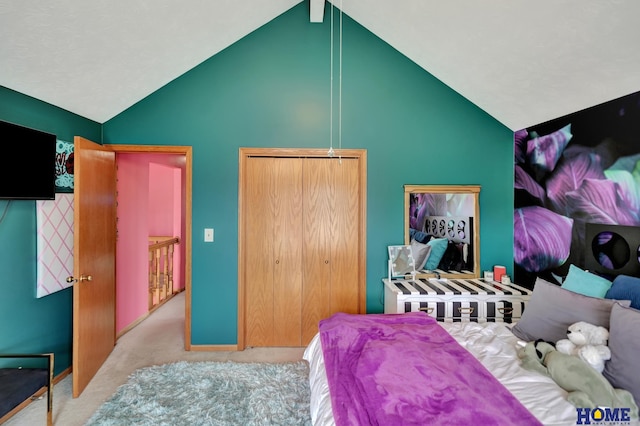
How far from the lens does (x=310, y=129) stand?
295cm

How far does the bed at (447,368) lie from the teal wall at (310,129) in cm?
123

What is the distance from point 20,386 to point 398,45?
3.89 m

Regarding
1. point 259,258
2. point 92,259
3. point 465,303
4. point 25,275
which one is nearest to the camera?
point 25,275

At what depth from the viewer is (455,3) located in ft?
6.89

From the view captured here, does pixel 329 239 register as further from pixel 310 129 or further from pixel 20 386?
pixel 20 386

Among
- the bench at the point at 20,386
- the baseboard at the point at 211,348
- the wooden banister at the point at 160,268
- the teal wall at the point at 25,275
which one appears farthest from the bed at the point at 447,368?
the wooden banister at the point at 160,268

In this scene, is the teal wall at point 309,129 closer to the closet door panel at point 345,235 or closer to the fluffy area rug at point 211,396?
the closet door panel at point 345,235

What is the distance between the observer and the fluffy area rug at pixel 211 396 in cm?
192

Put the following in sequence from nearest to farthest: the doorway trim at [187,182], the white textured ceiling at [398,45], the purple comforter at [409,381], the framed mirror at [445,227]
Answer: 1. the purple comforter at [409,381]
2. the white textured ceiling at [398,45]
3. the doorway trim at [187,182]
4. the framed mirror at [445,227]

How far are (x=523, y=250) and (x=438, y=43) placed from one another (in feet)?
7.00

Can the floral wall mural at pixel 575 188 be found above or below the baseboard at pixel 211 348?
above

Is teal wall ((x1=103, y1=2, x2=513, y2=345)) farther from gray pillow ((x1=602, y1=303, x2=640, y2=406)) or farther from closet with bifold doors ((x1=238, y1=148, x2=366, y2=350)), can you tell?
gray pillow ((x1=602, y1=303, x2=640, y2=406))

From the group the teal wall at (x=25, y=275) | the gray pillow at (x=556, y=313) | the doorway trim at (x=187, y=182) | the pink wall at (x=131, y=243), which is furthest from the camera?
the pink wall at (x=131, y=243)

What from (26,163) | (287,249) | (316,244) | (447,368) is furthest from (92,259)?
(447,368)
